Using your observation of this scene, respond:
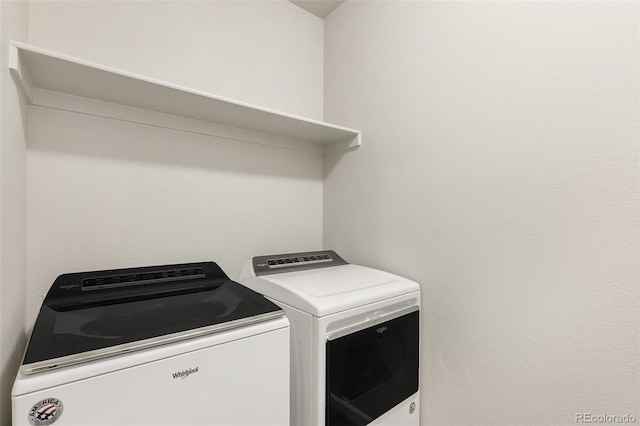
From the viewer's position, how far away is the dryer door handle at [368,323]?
3.34ft

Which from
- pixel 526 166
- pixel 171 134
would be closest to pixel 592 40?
pixel 526 166

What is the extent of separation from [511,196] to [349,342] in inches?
32.1

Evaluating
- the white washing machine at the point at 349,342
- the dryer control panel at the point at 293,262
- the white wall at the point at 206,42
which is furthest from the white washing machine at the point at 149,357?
the white wall at the point at 206,42

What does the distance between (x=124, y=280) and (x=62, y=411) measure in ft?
1.64

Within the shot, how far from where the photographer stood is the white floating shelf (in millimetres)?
870

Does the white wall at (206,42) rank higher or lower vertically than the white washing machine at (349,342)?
higher

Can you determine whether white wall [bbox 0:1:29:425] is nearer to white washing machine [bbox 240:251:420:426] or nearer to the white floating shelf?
the white floating shelf

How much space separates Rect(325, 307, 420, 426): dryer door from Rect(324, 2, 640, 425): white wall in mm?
131

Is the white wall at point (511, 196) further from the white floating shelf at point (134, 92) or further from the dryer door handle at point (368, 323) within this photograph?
the white floating shelf at point (134, 92)

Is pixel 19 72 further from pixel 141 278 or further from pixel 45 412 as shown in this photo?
pixel 45 412

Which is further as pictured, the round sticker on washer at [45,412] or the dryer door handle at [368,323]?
the dryer door handle at [368,323]

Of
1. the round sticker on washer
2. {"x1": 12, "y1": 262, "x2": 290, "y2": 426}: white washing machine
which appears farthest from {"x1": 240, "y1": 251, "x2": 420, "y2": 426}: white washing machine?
the round sticker on washer

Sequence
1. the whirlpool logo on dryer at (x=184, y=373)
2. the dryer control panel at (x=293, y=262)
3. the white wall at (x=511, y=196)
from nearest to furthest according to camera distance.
A: the whirlpool logo on dryer at (x=184, y=373) < the white wall at (x=511, y=196) < the dryer control panel at (x=293, y=262)

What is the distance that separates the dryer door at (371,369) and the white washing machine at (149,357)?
0.21 meters
